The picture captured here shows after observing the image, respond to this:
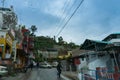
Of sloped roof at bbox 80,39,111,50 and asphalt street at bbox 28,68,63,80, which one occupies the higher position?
sloped roof at bbox 80,39,111,50

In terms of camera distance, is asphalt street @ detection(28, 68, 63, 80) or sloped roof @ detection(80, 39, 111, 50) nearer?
sloped roof @ detection(80, 39, 111, 50)

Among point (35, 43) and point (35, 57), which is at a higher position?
point (35, 43)

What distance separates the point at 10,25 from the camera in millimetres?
38594

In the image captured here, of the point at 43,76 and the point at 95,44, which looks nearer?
the point at 95,44

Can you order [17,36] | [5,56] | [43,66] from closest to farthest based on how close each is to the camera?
[5,56] → [17,36] → [43,66]

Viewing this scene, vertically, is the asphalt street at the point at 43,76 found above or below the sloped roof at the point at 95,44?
below

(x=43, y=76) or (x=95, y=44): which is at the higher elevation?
(x=95, y=44)

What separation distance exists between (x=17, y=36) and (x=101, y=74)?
3330 cm

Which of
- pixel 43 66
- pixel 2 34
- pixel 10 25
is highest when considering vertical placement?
pixel 10 25

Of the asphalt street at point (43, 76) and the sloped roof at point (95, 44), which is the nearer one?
the sloped roof at point (95, 44)

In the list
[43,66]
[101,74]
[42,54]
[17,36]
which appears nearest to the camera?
[101,74]

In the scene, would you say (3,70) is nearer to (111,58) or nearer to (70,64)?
(111,58)

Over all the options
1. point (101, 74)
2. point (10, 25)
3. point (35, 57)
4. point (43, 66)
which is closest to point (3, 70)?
point (101, 74)

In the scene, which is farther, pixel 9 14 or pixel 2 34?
pixel 9 14
